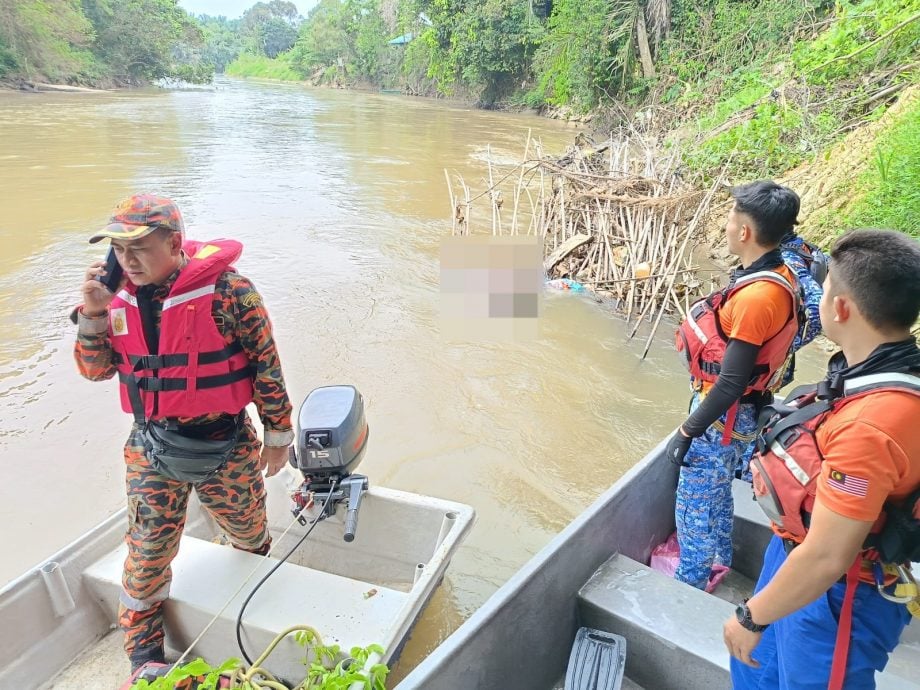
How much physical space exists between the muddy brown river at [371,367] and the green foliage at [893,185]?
2.12 meters

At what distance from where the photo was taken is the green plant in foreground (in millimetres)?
1659

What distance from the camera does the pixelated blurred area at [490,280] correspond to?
4.44 meters

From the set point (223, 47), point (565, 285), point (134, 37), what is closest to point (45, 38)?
point (134, 37)

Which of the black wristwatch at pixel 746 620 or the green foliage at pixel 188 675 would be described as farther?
the green foliage at pixel 188 675

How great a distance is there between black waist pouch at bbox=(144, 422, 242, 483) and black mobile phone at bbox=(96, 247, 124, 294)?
1.57 feet

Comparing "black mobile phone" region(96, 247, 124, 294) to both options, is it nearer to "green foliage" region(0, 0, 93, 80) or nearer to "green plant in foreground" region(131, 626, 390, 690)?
"green plant in foreground" region(131, 626, 390, 690)

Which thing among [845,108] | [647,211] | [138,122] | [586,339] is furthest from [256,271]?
[138,122]

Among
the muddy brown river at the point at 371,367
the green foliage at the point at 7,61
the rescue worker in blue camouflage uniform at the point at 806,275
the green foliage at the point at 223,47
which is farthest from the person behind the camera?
the green foliage at the point at 223,47

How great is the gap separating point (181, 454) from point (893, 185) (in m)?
6.04

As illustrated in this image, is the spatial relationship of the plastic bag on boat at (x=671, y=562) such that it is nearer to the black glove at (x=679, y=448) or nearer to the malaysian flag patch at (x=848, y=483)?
the black glove at (x=679, y=448)

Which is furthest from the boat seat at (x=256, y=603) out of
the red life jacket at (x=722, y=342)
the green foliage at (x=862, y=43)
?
the green foliage at (x=862, y=43)

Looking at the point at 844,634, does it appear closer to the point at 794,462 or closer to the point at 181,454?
the point at 794,462

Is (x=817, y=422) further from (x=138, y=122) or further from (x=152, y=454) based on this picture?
(x=138, y=122)

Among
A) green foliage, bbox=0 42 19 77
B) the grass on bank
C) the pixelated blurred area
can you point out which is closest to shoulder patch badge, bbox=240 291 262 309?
the pixelated blurred area
